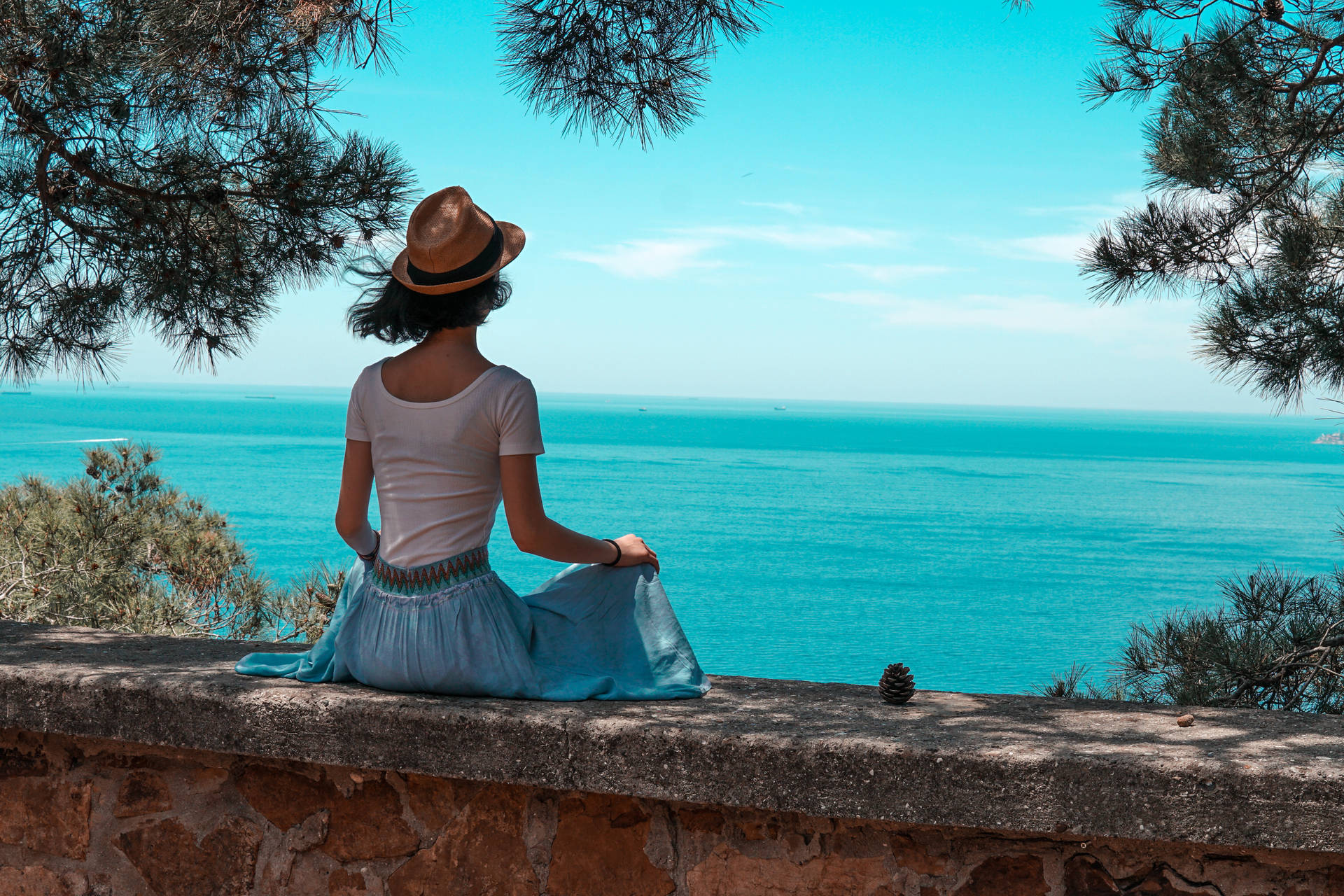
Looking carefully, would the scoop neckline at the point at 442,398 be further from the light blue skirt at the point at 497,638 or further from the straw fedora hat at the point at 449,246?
the light blue skirt at the point at 497,638

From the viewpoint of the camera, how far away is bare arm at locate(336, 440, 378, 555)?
7.05 feet

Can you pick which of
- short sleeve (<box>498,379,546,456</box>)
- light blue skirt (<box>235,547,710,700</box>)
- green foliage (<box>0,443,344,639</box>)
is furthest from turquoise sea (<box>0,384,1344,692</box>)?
short sleeve (<box>498,379,546,456</box>)

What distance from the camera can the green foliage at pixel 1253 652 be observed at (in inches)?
164

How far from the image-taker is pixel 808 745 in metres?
1.70

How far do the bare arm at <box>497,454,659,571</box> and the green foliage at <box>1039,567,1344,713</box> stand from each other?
2.83 m

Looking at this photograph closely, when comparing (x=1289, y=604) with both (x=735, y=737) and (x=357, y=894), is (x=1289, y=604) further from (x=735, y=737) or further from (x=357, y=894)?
(x=357, y=894)

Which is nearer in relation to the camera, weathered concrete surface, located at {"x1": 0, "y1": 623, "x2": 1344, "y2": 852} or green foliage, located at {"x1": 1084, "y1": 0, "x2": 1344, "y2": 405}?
weathered concrete surface, located at {"x1": 0, "y1": 623, "x2": 1344, "y2": 852}

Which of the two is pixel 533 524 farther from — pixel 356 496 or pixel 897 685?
pixel 897 685

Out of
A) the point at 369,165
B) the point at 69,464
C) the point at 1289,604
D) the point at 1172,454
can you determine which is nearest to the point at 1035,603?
the point at 1289,604

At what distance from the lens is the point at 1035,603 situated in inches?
1245

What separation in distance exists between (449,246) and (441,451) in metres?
0.38

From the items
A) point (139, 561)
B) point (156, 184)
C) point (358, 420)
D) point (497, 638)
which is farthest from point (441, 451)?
point (139, 561)

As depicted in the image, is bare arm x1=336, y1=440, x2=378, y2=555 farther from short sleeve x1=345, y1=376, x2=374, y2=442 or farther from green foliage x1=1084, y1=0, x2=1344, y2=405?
green foliage x1=1084, y1=0, x2=1344, y2=405

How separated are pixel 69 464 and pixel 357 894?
178ft
